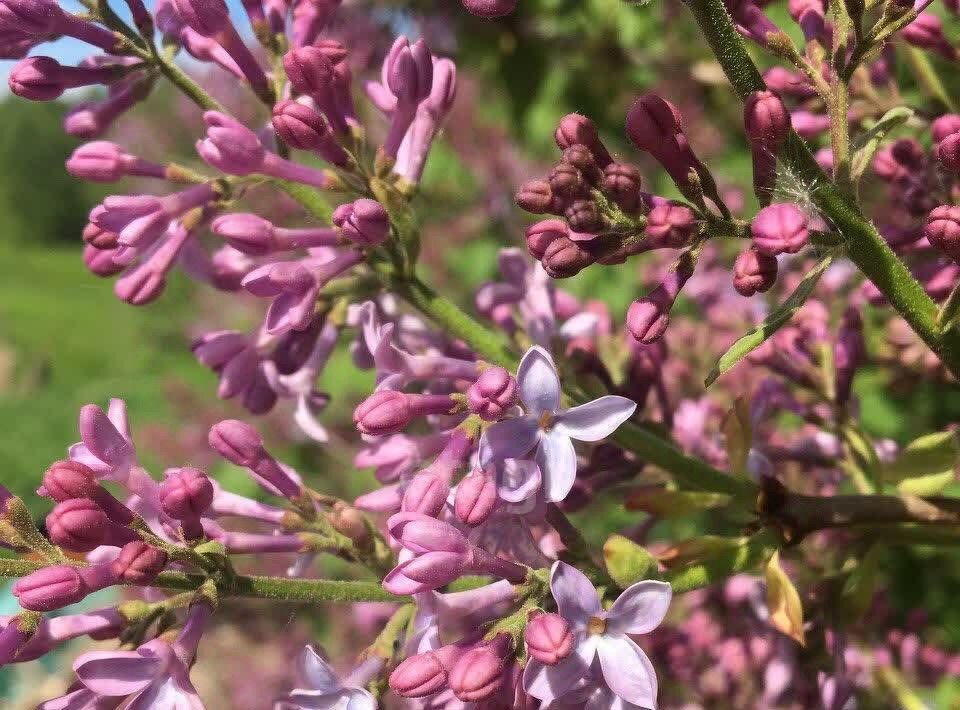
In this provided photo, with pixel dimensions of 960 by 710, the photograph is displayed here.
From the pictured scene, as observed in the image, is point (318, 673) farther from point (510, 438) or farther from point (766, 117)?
point (766, 117)

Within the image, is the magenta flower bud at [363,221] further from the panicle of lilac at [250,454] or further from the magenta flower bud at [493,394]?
the panicle of lilac at [250,454]

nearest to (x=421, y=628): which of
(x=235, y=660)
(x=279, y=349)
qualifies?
(x=279, y=349)

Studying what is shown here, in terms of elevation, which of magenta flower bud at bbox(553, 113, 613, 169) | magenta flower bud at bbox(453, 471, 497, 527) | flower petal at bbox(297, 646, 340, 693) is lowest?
flower petal at bbox(297, 646, 340, 693)

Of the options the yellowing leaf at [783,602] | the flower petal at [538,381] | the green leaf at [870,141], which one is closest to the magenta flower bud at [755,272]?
the green leaf at [870,141]

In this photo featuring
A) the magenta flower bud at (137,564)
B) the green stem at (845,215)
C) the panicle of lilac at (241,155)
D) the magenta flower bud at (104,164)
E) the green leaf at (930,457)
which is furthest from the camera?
the magenta flower bud at (104,164)

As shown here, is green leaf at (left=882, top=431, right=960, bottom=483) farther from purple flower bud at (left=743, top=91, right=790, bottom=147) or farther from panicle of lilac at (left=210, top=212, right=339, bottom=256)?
panicle of lilac at (left=210, top=212, right=339, bottom=256)

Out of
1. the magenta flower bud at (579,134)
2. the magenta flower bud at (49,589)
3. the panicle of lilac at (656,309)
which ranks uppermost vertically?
the magenta flower bud at (579,134)

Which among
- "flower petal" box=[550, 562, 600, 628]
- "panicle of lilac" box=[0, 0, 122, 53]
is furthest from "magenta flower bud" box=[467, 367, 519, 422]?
"panicle of lilac" box=[0, 0, 122, 53]
